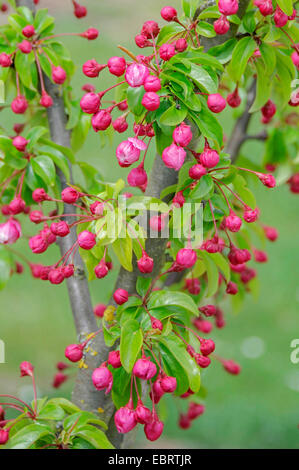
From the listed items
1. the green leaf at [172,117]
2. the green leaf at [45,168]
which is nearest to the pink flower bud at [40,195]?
the green leaf at [45,168]

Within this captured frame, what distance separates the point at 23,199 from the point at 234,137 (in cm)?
68

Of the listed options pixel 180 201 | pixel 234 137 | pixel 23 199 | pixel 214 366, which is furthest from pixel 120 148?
pixel 214 366

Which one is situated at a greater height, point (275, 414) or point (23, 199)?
point (23, 199)

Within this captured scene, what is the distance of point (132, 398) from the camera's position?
104 centimetres

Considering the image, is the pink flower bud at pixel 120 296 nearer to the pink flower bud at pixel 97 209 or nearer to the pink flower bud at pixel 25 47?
the pink flower bud at pixel 97 209

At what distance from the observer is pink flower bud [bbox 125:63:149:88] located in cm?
89

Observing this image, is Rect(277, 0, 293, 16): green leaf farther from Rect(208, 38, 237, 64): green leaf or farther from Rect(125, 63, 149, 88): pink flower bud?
Rect(125, 63, 149, 88): pink flower bud

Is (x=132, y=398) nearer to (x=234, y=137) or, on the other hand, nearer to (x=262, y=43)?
(x=262, y=43)

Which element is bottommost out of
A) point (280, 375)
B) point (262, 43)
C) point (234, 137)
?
point (280, 375)

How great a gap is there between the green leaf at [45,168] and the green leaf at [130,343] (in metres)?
0.32

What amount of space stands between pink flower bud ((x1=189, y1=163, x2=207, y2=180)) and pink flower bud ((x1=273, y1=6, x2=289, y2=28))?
0.27 meters

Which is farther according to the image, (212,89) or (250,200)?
(250,200)

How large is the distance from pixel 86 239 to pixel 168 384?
0.26 metres

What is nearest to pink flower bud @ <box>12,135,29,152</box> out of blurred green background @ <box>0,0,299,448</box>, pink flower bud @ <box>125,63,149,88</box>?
pink flower bud @ <box>125,63,149,88</box>
